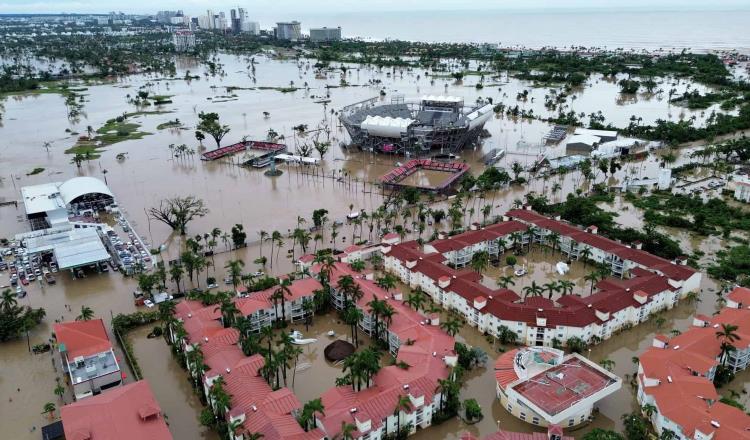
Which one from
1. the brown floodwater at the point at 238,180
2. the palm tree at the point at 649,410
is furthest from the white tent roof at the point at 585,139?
the palm tree at the point at 649,410

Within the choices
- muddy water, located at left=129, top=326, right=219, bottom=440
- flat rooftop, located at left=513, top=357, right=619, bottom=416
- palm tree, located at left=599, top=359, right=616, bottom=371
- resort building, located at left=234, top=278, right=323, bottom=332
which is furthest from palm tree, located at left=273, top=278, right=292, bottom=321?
palm tree, located at left=599, top=359, right=616, bottom=371

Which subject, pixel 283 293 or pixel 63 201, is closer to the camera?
pixel 283 293

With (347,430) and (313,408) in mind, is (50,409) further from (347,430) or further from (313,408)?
(347,430)

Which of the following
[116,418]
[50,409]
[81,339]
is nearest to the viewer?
[116,418]

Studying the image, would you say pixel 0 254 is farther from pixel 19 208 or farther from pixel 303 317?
pixel 303 317

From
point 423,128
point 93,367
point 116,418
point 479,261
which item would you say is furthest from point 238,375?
point 423,128

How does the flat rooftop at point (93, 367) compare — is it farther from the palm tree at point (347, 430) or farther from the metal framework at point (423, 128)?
the metal framework at point (423, 128)

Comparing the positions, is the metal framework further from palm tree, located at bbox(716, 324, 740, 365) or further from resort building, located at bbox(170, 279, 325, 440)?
palm tree, located at bbox(716, 324, 740, 365)
